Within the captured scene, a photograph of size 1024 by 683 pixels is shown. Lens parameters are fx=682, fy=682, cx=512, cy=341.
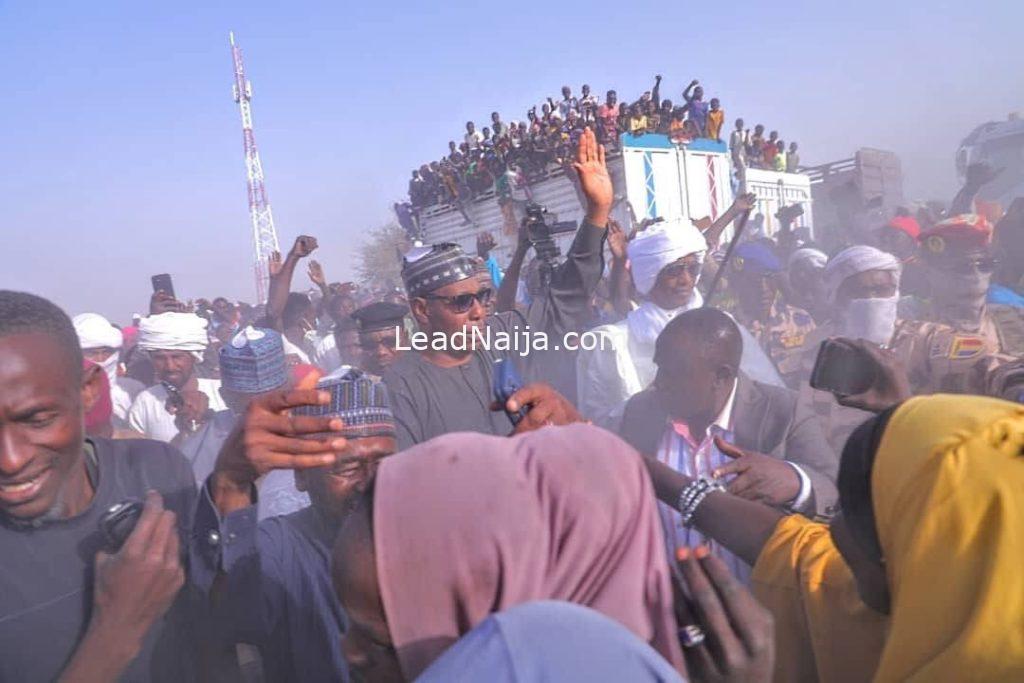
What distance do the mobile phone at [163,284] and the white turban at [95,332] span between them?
594 millimetres

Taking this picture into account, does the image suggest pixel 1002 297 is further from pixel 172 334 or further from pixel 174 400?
pixel 172 334

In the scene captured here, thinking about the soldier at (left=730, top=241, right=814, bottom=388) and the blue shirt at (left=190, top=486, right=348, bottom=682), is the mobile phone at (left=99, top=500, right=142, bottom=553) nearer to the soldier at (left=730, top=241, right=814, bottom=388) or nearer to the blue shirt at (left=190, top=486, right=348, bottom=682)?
the blue shirt at (left=190, top=486, right=348, bottom=682)

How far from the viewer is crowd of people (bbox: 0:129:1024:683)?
101 cm

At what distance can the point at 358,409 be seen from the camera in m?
2.36

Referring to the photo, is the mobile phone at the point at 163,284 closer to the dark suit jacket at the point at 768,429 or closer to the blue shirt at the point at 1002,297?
the dark suit jacket at the point at 768,429

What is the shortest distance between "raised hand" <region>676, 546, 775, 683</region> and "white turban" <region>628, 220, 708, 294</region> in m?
3.52

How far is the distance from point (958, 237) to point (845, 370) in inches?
112

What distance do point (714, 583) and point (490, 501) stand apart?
16.7 inches

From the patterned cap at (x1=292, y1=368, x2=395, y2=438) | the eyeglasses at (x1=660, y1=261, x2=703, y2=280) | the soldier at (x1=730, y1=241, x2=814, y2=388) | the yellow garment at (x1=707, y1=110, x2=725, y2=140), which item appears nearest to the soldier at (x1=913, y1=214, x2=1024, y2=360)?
the soldier at (x1=730, y1=241, x2=814, y2=388)

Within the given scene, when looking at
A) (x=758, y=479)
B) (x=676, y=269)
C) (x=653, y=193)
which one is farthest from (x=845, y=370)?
(x=653, y=193)

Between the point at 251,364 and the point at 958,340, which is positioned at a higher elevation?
the point at 251,364

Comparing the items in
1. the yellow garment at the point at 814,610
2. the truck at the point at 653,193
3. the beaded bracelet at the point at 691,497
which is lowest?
the yellow garment at the point at 814,610

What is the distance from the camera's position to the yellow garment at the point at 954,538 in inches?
37.2

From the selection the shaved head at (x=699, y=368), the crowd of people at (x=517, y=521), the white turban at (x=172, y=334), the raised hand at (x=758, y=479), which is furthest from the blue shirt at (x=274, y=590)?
the white turban at (x=172, y=334)
